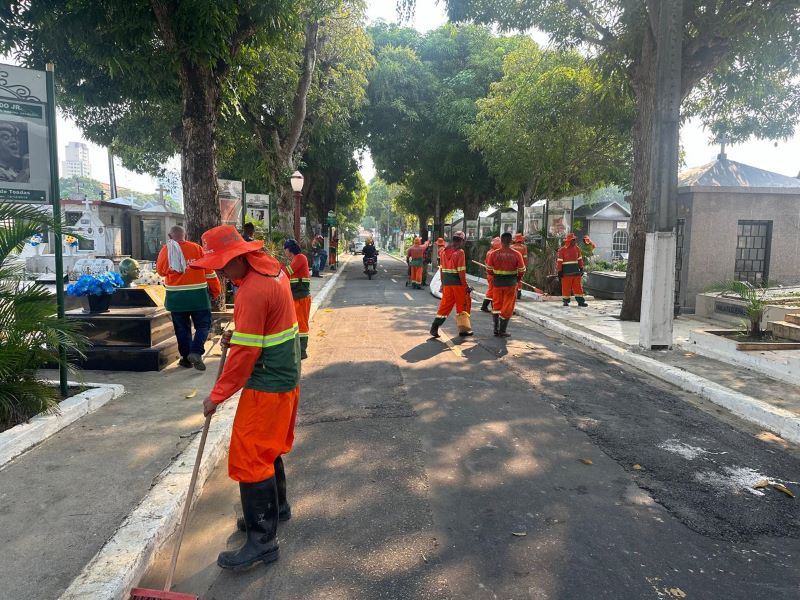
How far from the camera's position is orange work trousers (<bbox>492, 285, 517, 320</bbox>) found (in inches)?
383

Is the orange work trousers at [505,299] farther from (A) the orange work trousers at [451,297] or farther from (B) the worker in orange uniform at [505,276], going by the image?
(A) the orange work trousers at [451,297]

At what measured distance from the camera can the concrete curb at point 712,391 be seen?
5297mm

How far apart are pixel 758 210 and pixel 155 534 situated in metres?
14.0

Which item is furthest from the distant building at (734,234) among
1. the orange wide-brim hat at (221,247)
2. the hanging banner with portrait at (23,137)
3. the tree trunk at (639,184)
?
the hanging banner with portrait at (23,137)

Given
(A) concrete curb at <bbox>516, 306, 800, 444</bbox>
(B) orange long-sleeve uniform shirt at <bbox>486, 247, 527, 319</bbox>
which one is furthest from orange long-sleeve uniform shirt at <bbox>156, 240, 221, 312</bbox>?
(A) concrete curb at <bbox>516, 306, 800, 444</bbox>

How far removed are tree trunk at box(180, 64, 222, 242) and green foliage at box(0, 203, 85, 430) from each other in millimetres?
4762

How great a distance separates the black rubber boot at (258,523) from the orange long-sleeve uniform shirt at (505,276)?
719cm

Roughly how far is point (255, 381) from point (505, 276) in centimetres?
730

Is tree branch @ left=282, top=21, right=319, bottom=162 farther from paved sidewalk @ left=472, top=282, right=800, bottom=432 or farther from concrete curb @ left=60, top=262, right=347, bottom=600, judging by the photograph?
concrete curb @ left=60, top=262, right=347, bottom=600

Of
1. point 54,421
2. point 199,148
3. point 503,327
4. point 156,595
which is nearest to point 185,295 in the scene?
point 54,421

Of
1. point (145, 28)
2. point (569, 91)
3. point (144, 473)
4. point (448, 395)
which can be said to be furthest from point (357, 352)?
point (569, 91)

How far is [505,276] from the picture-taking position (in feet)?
32.1

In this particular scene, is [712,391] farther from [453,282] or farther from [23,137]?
[23,137]

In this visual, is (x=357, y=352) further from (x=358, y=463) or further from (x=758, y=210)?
(x=758, y=210)
